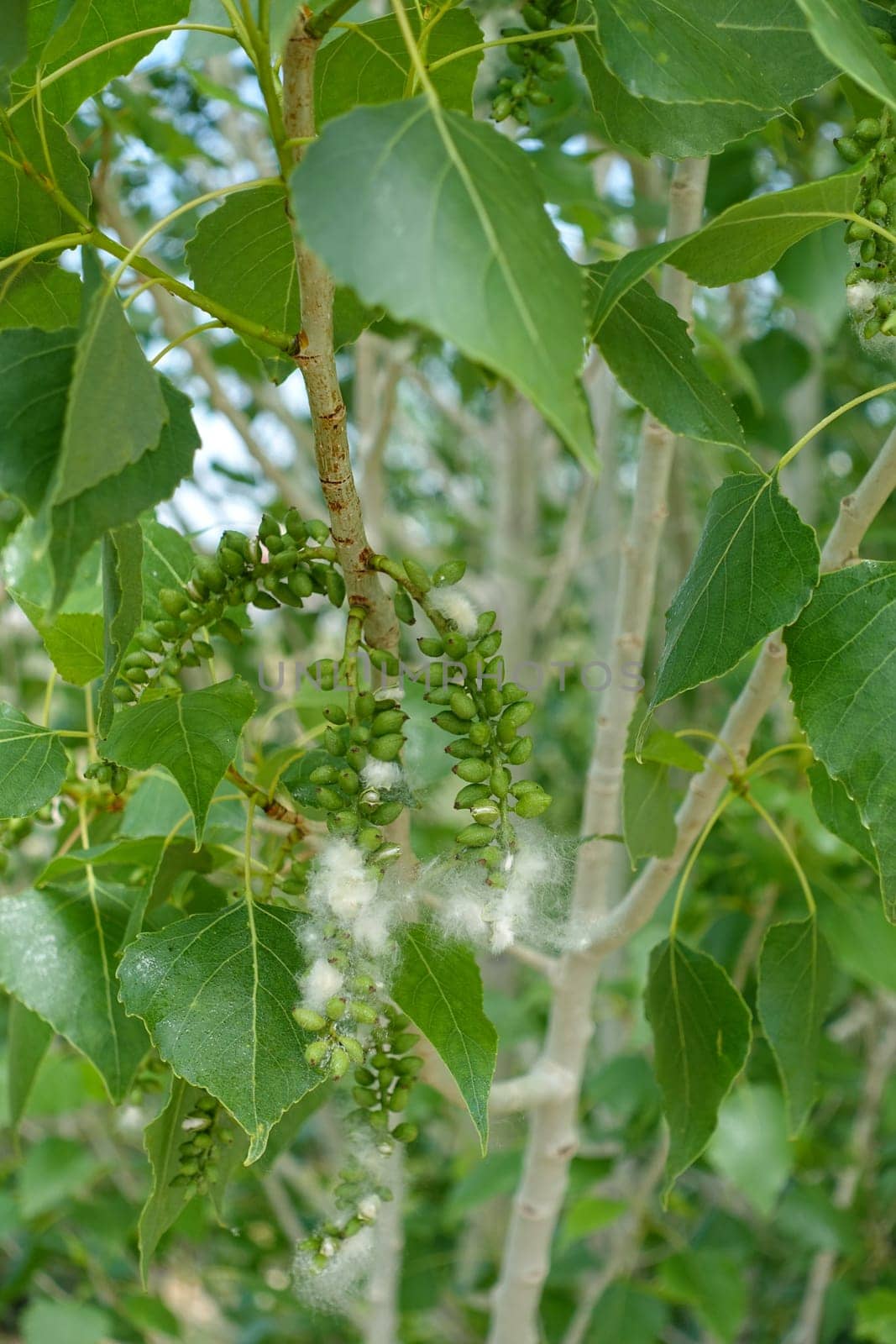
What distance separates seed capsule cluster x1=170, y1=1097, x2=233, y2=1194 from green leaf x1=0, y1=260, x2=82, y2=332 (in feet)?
1.15

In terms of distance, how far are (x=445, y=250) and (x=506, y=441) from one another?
152 centimetres

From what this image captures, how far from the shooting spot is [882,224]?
0.48 meters

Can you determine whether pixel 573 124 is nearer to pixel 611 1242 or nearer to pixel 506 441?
pixel 506 441

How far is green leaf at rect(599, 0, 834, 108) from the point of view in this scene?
1.43ft

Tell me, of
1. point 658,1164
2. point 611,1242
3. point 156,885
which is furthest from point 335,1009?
point 611,1242

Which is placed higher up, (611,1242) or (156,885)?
(156,885)

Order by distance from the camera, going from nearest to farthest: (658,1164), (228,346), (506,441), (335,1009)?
(335,1009) → (658,1164) → (228,346) → (506,441)

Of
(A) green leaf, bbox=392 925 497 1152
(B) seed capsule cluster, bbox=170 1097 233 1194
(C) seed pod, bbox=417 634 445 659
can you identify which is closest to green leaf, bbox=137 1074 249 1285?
(B) seed capsule cluster, bbox=170 1097 233 1194

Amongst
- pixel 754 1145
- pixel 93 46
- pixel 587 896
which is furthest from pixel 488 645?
pixel 754 1145

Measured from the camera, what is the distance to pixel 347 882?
17.5 inches

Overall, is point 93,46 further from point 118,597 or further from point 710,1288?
point 710,1288

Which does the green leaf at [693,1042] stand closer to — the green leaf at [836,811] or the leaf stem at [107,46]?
the green leaf at [836,811]

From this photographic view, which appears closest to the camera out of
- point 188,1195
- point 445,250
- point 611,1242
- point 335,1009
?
point 445,250

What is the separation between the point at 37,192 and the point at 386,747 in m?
0.27
